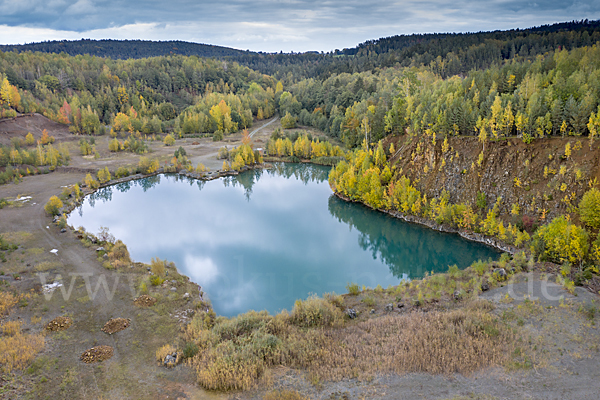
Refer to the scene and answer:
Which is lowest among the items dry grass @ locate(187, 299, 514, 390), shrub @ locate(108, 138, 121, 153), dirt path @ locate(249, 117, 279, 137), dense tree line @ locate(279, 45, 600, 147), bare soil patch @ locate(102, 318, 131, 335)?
bare soil patch @ locate(102, 318, 131, 335)

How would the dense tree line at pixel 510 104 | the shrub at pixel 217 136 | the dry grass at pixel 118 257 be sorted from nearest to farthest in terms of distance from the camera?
the dry grass at pixel 118 257 < the dense tree line at pixel 510 104 < the shrub at pixel 217 136

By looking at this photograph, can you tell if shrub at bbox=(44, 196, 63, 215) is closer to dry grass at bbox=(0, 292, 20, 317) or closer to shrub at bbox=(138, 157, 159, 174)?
dry grass at bbox=(0, 292, 20, 317)

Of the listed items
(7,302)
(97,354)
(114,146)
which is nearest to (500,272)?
(97,354)

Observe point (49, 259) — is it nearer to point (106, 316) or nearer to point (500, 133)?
point (106, 316)

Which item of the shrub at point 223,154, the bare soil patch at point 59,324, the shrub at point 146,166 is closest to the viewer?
the bare soil patch at point 59,324

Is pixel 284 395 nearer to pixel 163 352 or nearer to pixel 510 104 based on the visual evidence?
pixel 163 352

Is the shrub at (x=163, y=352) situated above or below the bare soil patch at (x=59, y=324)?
above

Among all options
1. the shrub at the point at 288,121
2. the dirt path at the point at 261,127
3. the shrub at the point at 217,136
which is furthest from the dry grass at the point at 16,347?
the shrub at the point at 288,121

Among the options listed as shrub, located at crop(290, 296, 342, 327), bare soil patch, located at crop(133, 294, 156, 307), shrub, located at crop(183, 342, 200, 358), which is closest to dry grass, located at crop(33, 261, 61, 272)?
bare soil patch, located at crop(133, 294, 156, 307)

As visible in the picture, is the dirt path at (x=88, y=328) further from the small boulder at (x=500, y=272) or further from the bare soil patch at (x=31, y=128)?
the bare soil patch at (x=31, y=128)
